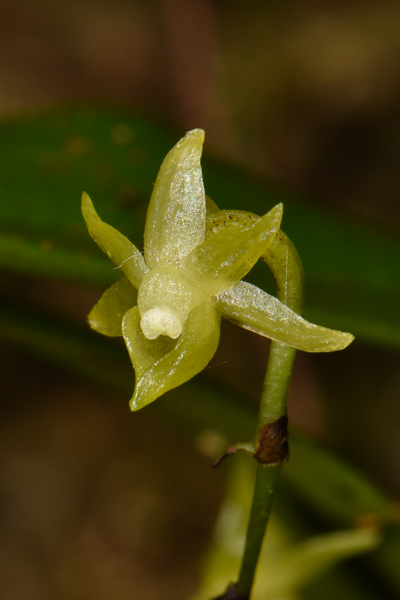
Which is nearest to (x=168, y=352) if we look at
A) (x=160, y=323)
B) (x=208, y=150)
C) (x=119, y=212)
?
(x=160, y=323)

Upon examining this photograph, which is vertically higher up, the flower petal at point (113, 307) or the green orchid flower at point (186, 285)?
the green orchid flower at point (186, 285)

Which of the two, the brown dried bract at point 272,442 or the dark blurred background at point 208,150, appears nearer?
the brown dried bract at point 272,442

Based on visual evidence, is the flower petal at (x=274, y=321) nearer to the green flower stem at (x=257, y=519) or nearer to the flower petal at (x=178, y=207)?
the flower petal at (x=178, y=207)

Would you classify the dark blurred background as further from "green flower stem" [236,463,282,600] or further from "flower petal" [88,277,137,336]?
"flower petal" [88,277,137,336]

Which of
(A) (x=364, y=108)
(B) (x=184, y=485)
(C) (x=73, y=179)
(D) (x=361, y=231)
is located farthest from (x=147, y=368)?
(A) (x=364, y=108)

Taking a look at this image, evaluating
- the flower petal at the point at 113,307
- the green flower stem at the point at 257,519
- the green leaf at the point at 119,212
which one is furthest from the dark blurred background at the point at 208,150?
the flower petal at the point at 113,307

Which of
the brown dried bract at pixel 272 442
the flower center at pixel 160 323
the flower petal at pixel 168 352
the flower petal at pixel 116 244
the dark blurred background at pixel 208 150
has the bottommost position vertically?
the dark blurred background at pixel 208 150
